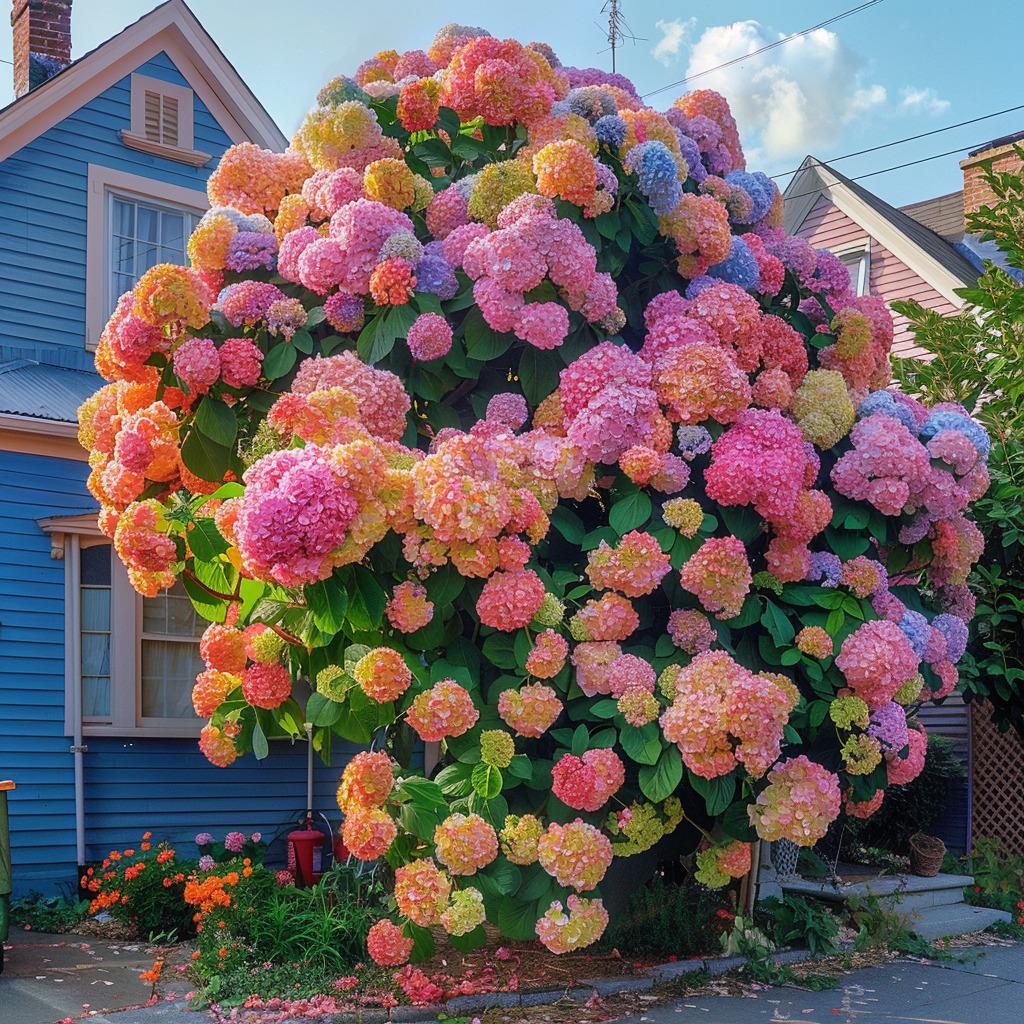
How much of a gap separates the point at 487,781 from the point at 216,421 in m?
2.01

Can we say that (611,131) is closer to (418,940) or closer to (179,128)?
(418,940)

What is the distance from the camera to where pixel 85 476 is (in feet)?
28.1

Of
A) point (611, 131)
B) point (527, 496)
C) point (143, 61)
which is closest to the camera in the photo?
point (527, 496)

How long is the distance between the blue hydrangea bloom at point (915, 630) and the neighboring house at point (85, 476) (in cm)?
535

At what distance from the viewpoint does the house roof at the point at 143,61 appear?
911 cm

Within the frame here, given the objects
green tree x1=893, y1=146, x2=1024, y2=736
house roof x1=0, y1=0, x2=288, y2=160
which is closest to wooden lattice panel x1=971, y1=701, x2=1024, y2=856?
green tree x1=893, y1=146, x2=1024, y2=736

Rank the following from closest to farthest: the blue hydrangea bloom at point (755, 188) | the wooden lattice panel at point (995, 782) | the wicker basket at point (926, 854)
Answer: the blue hydrangea bloom at point (755, 188), the wicker basket at point (926, 854), the wooden lattice panel at point (995, 782)

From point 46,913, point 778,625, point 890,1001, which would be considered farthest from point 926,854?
point 46,913

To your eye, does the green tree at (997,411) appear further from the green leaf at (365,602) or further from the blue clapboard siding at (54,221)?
the blue clapboard siding at (54,221)

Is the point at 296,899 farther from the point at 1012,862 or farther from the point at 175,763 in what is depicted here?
the point at 1012,862

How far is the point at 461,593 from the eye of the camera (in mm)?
4965

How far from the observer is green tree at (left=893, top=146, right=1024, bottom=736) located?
8844mm

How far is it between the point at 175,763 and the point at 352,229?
16.4ft

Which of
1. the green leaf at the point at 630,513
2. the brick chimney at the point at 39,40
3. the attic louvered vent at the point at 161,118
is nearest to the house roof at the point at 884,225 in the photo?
the attic louvered vent at the point at 161,118
